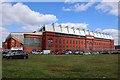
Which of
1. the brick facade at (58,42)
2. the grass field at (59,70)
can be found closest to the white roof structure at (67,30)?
the brick facade at (58,42)

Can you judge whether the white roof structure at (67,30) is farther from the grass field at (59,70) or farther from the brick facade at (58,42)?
the grass field at (59,70)

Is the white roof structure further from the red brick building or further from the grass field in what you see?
the grass field

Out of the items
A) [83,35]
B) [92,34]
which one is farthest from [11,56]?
[92,34]

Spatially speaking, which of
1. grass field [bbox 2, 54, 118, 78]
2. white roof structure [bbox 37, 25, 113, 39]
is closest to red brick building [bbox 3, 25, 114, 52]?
white roof structure [bbox 37, 25, 113, 39]

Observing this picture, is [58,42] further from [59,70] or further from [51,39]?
[59,70]

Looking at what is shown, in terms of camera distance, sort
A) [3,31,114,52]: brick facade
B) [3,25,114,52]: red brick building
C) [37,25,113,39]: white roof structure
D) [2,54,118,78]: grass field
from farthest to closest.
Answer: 1. [37,25,113,39]: white roof structure
2. [3,31,114,52]: brick facade
3. [3,25,114,52]: red brick building
4. [2,54,118,78]: grass field

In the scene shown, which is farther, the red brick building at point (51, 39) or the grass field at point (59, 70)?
the red brick building at point (51, 39)

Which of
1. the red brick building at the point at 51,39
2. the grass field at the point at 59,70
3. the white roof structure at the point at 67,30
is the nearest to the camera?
the grass field at the point at 59,70

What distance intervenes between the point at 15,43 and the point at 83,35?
5559 cm

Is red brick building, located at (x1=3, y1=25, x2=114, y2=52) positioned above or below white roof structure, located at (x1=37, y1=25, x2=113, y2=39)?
below

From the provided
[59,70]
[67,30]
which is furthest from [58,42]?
[59,70]

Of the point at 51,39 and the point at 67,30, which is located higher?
the point at 67,30

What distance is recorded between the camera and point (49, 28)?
6048 inches

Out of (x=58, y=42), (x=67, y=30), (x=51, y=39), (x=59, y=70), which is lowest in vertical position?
(x=59, y=70)
